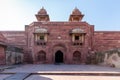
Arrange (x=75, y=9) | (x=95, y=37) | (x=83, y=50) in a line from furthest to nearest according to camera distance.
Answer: (x=75, y=9) → (x=95, y=37) → (x=83, y=50)

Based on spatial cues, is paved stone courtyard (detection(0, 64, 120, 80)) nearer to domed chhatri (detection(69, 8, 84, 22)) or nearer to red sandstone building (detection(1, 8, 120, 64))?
red sandstone building (detection(1, 8, 120, 64))

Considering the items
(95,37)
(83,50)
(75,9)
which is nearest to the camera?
(83,50)

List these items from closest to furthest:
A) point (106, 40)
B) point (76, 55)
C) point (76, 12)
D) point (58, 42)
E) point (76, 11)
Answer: point (58, 42)
point (76, 55)
point (106, 40)
point (76, 12)
point (76, 11)

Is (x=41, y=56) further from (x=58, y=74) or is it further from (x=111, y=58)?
(x=58, y=74)

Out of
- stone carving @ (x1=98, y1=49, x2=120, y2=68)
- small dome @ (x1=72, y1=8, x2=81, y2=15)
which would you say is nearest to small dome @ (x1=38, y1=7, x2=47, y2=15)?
small dome @ (x1=72, y1=8, x2=81, y2=15)

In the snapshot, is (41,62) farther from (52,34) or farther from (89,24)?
(89,24)

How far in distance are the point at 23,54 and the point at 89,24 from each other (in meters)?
9.53

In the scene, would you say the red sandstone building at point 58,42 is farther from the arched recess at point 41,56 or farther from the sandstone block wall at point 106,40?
the sandstone block wall at point 106,40

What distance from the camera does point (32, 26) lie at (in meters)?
21.9

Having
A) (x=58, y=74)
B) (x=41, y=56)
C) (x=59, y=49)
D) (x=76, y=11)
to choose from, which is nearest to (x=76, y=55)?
(x=59, y=49)

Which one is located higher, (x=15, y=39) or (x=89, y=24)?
(x=89, y=24)

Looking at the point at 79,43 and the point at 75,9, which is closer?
the point at 79,43

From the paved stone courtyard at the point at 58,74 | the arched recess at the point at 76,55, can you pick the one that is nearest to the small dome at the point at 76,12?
the arched recess at the point at 76,55

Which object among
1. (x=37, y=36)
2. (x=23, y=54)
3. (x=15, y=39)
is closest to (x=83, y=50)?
(x=37, y=36)
